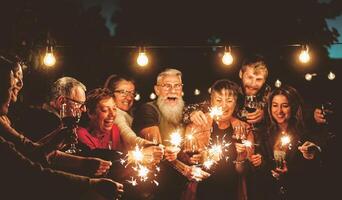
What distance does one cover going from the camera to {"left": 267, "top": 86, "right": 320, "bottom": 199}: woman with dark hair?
9484mm

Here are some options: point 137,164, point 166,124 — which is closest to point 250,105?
point 166,124

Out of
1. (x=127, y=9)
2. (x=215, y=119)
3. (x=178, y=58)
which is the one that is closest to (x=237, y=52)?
(x=178, y=58)

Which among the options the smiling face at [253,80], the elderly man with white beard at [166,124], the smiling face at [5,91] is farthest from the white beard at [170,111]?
the smiling face at [5,91]

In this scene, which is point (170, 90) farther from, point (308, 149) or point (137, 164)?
point (308, 149)

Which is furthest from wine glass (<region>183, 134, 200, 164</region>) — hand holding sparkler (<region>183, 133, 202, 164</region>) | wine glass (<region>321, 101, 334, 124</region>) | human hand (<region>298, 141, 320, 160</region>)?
wine glass (<region>321, 101, 334, 124</region>)

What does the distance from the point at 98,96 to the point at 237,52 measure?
48.1 ft

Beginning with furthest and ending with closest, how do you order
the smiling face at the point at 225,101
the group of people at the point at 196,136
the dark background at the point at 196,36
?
the dark background at the point at 196,36
the smiling face at the point at 225,101
the group of people at the point at 196,136

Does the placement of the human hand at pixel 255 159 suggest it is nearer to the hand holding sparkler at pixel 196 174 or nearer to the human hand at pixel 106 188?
the hand holding sparkler at pixel 196 174

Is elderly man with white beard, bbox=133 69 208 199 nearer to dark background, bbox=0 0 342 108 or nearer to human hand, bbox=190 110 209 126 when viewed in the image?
human hand, bbox=190 110 209 126

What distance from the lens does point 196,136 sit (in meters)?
9.10

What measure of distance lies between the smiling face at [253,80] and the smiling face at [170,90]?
1900 millimetres

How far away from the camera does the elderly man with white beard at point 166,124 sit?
8914 millimetres

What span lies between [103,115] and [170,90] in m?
1.71

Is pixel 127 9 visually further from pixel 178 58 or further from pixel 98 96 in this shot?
pixel 98 96
